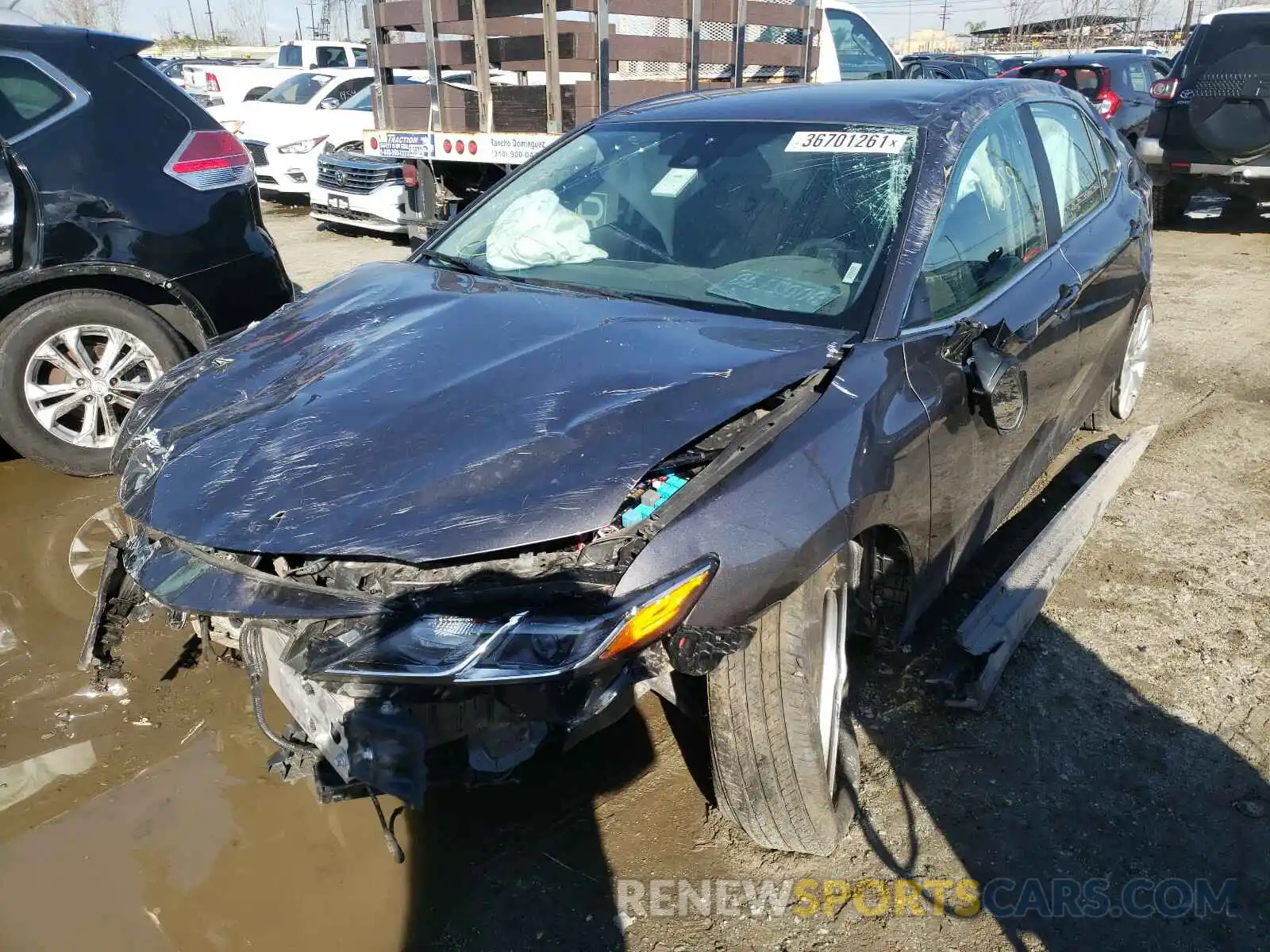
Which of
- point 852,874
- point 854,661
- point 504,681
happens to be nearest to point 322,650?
point 504,681

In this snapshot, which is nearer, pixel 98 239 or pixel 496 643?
pixel 496 643

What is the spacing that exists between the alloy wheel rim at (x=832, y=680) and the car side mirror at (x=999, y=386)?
775 mm

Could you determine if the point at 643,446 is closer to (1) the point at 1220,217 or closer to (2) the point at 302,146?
(2) the point at 302,146

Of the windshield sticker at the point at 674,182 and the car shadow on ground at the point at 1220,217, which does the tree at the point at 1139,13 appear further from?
the windshield sticker at the point at 674,182

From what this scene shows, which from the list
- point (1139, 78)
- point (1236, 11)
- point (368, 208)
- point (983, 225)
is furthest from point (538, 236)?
point (1139, 78)

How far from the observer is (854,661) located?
3123 millimetres

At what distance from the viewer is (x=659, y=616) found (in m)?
1.83

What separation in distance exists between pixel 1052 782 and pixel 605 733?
124 centimetres

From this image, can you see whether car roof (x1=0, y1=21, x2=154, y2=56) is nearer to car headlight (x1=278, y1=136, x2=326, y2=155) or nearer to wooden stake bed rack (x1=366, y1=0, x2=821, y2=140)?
wooden stake bed rack (x1=366, y1=0, x2=821, y2=140)

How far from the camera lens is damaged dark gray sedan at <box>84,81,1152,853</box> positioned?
73.3 inches

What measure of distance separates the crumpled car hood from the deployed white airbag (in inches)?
13.5

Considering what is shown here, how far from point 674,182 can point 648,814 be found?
192 centimetres

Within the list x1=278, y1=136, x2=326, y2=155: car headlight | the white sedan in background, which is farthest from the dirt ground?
the white sedan in background

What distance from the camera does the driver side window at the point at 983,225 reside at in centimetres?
264
